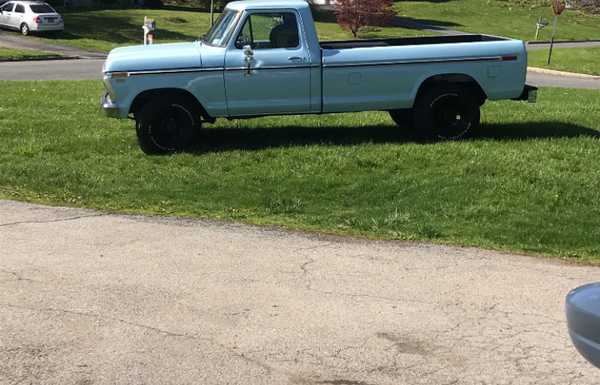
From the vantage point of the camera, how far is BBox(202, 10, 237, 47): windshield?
1066 centimetres

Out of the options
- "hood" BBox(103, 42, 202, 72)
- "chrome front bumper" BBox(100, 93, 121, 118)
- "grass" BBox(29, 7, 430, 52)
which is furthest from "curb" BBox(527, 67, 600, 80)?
"chrome front bumper" BBox(100, 93, 121, 118)

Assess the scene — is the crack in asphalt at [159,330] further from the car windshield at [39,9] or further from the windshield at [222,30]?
the car windshield at [39,9]

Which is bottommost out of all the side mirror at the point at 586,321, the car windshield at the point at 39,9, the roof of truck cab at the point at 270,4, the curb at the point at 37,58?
the curb at the point at 37,58

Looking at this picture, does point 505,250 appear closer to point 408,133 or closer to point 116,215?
point 116,215

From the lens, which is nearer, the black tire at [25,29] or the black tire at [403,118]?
the black tire at [403,118]

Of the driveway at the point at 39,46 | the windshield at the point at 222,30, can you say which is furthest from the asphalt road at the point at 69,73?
the windshield at the point at 222,30

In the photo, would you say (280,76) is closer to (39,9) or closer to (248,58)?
(248,58)

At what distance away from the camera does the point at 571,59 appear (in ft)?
124

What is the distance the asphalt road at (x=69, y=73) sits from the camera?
23.7 meters

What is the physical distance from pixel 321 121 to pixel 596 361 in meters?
10.1

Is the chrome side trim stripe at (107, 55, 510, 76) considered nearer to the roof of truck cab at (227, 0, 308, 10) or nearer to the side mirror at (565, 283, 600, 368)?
the roof of truck cab at (227, 0, 308, 10)

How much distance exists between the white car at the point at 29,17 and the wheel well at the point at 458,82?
32.9 m

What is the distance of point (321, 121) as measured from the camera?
1271 centimetres

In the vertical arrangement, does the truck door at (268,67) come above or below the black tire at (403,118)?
above
